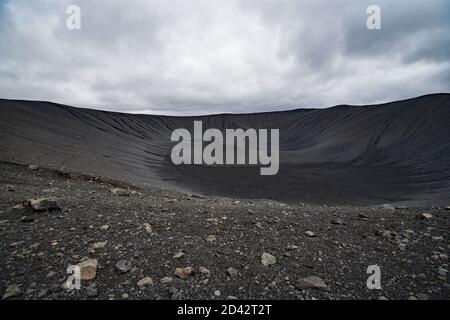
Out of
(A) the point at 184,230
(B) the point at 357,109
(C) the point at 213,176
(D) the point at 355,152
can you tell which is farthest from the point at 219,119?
(A) the point at 184,230

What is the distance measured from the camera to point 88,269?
2139mm

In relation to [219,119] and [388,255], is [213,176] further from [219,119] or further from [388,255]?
[219,119]

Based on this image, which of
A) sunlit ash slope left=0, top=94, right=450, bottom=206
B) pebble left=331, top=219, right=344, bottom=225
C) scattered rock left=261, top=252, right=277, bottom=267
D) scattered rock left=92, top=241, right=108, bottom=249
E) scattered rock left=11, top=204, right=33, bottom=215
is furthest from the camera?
sunlit ash slope left=0, top=94, right=450, bottom=206

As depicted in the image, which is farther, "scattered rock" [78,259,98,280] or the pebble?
the pebble

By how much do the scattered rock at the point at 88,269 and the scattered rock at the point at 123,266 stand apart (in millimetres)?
198

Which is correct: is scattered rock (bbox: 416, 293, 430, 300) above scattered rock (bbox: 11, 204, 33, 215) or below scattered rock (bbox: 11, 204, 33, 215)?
below

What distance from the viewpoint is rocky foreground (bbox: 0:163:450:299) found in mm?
2037

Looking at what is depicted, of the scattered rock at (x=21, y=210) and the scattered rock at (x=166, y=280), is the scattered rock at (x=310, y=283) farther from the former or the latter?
the scattered rock at (x=21, y=210)

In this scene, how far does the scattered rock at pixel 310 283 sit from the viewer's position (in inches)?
82.2

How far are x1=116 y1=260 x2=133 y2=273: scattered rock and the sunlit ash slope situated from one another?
9.32 meters

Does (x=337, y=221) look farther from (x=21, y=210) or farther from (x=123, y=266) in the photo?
(x=21, y=210)

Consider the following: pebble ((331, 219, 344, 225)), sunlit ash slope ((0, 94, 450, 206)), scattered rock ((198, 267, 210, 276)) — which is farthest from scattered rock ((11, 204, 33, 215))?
sunlit ash slope ((0, 94, 450, 206))
